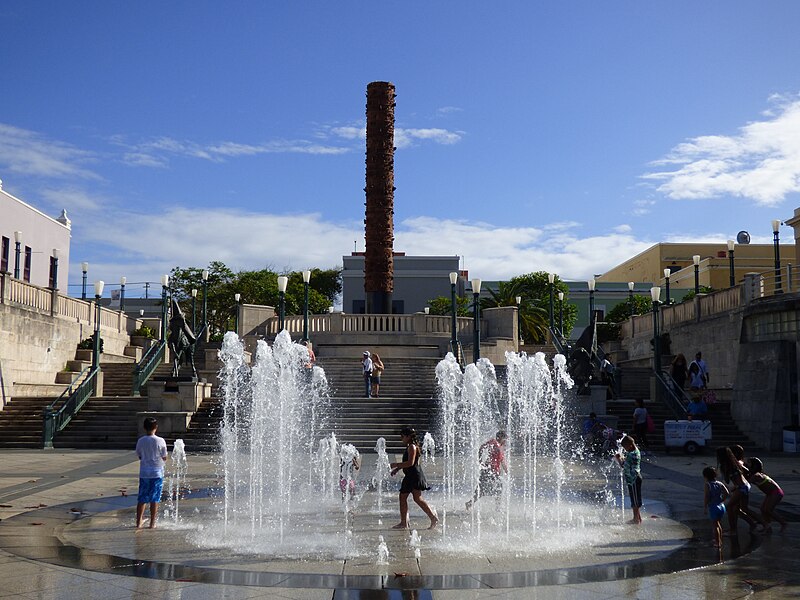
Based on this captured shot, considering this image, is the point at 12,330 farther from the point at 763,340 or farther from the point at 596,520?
the point at 763,340

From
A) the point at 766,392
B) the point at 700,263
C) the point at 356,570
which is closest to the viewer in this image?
→ the point at 356,570

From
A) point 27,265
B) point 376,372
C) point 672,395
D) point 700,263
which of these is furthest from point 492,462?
point 700,263

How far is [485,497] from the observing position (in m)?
12.9

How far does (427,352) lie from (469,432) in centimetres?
1107

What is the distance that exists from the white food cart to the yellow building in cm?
4003

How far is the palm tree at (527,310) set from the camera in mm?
50875

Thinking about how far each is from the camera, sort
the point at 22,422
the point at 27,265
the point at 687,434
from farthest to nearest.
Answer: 1. the point at 27,265
2. the point at 22,422
3. the point at 687,434

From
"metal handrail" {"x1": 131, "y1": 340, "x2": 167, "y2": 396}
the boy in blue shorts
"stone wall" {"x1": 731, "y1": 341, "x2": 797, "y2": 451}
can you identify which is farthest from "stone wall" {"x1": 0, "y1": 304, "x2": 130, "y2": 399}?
"stone wall" {"x1": 731, "y1": 341, "x2": 797, "y2": 451}

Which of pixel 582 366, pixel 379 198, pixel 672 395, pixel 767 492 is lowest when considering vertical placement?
pixel 767 492

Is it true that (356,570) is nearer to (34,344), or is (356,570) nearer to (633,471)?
(633,471)

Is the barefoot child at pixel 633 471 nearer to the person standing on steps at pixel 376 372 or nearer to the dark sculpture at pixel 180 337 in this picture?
the person standing on steps at pixel 376 372

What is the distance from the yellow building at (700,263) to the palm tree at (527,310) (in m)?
10.8

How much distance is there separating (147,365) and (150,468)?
19.1 meters

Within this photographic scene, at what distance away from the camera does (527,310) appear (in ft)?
175
